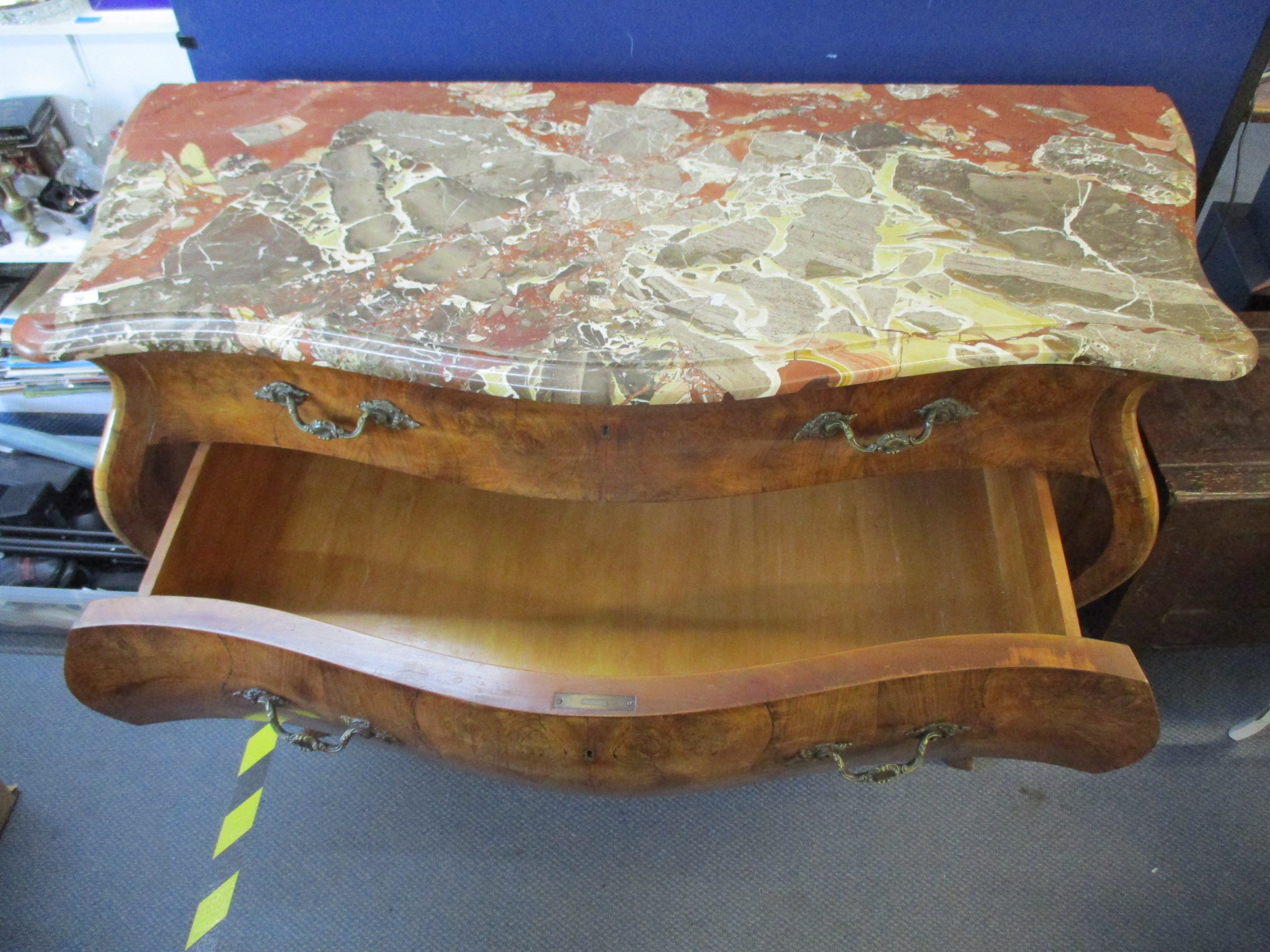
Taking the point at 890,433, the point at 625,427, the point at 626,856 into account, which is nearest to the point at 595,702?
the point at 625,427

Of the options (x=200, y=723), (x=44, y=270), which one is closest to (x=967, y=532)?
(x=200, y=723)

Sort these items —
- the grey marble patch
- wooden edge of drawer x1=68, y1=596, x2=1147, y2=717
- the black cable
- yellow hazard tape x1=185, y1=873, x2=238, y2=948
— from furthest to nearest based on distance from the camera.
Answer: the black cable < yellow hazard tape x1=185, y1=873, x2=238, y2=948 < the grey marble patch < wooden edge of drawer x1=68, y1=596, x2=1147, y2=717

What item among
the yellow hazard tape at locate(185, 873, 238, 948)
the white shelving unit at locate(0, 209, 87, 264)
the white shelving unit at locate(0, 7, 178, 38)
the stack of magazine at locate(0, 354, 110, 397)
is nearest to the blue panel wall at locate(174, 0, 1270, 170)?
the white shelving unit at locate(0, 7, 178, 38)

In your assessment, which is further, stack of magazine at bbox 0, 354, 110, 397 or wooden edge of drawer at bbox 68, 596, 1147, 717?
stack of magazine at bbox 0, 354, 110, 397

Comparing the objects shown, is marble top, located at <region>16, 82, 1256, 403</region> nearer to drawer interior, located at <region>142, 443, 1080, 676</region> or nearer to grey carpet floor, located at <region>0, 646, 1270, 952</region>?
drawer interior, located at <region>142, 443, 1080, 676</region>

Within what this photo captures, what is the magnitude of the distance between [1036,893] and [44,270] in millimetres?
1475

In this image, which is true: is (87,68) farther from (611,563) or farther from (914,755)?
(914,755)

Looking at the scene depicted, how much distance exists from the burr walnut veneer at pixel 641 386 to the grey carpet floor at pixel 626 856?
28 cm

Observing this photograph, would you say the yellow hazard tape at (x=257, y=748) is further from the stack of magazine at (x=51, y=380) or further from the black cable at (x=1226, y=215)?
the black cable at (x=1226, y=215)

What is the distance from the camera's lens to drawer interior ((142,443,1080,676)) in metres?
0.98

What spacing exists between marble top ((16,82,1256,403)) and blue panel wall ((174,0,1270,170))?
0.08 meters

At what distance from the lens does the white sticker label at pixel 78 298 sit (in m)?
0.75

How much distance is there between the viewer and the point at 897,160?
2.92 ft

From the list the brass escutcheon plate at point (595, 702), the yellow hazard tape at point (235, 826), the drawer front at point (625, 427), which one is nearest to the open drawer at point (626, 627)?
the brass escutcheon plate at point (595, 702)
